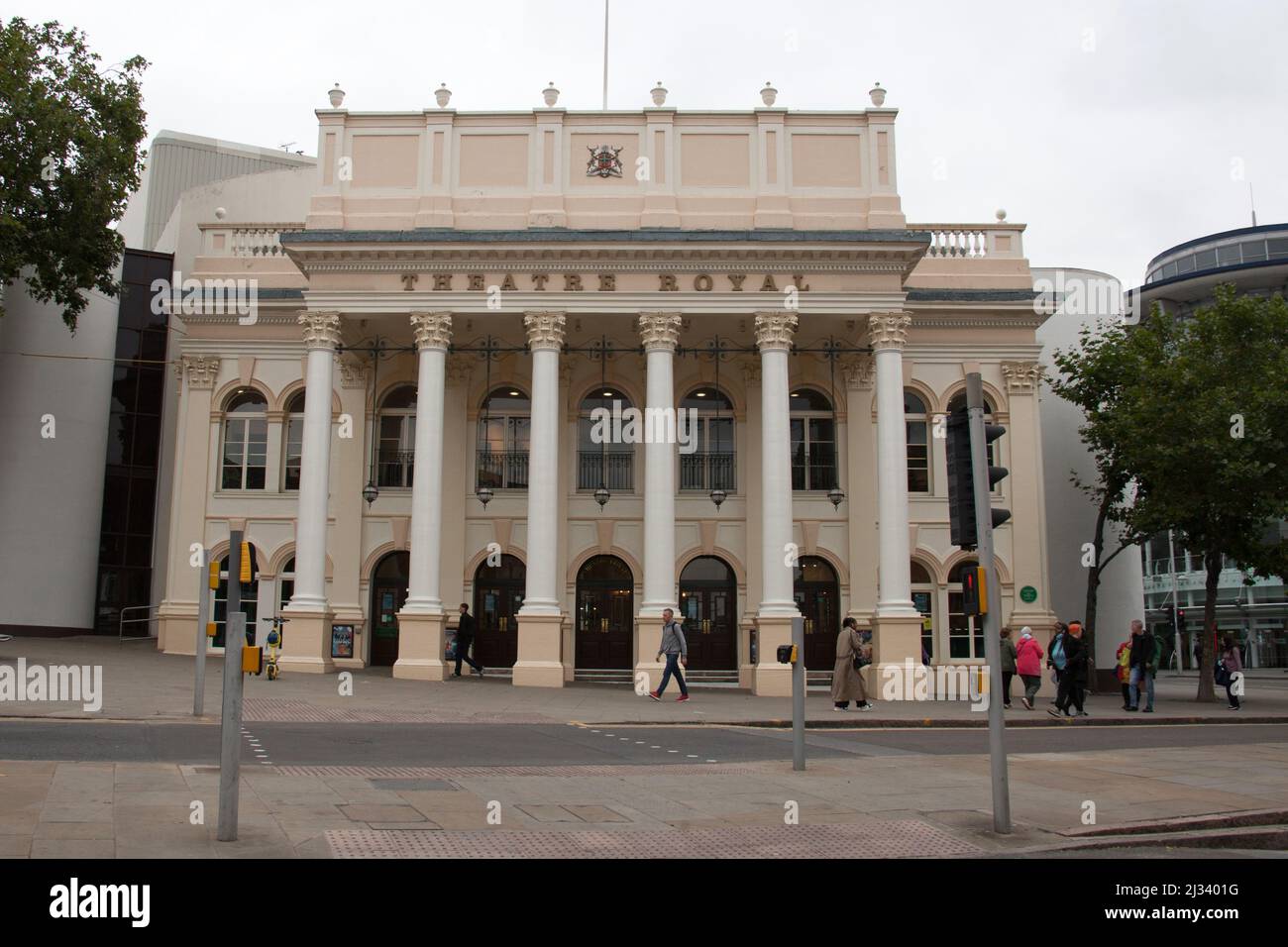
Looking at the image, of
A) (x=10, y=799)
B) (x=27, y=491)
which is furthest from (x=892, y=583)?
(x=27, y=491)

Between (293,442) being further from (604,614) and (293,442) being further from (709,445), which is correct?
(709,445)

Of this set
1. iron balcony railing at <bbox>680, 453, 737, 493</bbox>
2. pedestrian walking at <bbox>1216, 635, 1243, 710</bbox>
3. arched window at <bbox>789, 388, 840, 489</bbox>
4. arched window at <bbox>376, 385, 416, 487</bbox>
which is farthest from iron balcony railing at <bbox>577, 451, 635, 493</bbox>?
pedestrian walking at <bbox>1216, 635, 1243, 710</bbox>

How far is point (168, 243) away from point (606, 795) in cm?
3443

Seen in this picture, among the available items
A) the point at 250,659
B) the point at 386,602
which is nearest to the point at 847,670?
the point at 386,602

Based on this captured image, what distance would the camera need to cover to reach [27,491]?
32969mm

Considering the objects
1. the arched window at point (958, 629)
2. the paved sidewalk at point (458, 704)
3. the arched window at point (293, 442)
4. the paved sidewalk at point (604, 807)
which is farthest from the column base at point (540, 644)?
the paved sidewalk at point (604, 807)

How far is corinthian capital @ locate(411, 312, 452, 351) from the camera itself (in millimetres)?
27438

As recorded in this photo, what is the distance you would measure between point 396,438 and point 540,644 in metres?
8.29

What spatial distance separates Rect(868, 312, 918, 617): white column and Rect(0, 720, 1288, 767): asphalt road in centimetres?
770

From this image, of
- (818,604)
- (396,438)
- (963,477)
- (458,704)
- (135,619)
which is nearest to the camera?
(963,477)

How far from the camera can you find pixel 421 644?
26.4 meters
